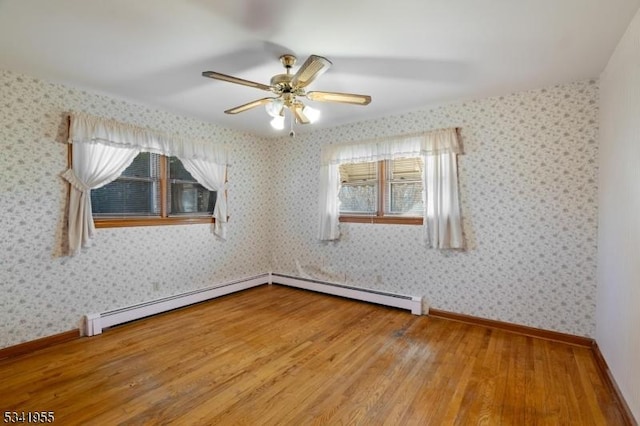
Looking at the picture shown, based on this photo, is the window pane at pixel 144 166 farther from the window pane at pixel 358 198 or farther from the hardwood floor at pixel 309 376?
the window pane at pixel 358 198

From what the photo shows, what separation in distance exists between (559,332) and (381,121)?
3002 mm

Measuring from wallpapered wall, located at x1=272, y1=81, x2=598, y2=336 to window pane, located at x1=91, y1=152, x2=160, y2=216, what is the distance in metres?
2.74

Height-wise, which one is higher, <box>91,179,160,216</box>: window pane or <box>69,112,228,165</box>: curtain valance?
<box>69,112,228,165</box>: curtain valance

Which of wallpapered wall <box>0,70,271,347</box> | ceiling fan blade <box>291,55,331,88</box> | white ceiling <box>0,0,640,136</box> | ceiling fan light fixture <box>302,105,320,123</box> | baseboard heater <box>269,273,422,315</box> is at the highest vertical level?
white ceiling <box>0,0,640,136</box>

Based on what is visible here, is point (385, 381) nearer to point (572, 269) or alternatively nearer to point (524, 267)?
point (524, 267)

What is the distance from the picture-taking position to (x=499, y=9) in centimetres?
181

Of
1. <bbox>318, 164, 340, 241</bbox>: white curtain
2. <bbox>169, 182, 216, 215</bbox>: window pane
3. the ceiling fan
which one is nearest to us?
the ceiling fan

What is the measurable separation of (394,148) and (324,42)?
6.45 ft

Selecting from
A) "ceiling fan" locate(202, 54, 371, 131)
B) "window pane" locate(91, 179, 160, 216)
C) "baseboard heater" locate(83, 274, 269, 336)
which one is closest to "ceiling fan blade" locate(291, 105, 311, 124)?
"ceiling fan" locate(202, 54, 371, 131)

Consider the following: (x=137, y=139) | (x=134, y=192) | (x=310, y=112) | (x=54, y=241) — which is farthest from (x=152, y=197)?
(x=310, y=112)

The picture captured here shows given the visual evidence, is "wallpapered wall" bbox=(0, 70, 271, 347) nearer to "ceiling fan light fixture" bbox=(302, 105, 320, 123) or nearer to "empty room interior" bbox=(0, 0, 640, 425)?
"empty room interior" bbox=(0, 0, 640, 425)

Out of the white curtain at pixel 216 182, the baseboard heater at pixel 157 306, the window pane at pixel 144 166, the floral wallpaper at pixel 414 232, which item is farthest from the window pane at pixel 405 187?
the window pane at pixel 144 166

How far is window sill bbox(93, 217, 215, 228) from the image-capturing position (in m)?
3.26

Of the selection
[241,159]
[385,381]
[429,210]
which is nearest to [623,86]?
[429,210]
